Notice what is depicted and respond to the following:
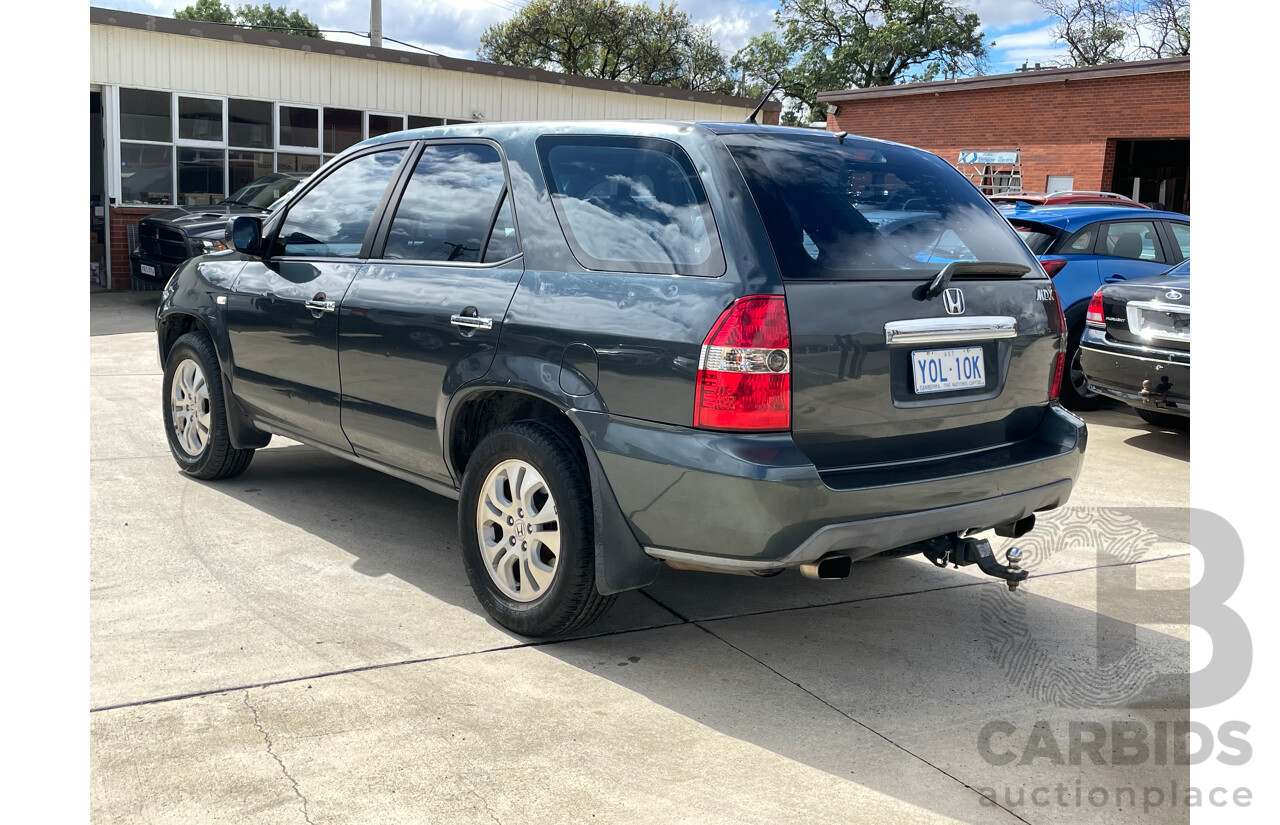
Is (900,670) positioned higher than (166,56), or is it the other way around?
(166,56)

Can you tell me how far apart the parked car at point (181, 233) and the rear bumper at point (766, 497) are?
10.8 metres

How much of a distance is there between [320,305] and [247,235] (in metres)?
0.66

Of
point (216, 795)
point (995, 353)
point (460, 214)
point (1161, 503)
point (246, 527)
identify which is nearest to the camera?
point (216, 795)

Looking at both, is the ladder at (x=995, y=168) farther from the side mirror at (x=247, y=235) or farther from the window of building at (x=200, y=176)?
the side mirror at (x=247, y=235)

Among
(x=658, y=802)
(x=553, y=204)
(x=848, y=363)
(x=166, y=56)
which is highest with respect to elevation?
(x=166, y=56)

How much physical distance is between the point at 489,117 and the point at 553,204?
59.9ft

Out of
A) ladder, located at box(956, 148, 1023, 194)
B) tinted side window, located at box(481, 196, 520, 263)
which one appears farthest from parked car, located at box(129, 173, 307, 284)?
ladder, located at box(956, 148, 1023, 194)

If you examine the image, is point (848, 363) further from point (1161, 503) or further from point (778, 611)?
point (1161, 503)

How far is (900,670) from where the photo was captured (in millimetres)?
3832

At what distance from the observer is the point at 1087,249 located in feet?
29.8

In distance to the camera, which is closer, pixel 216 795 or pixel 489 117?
pixel 216 795

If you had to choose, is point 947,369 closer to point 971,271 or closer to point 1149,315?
point 971,271

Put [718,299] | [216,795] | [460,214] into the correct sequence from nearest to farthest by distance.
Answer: [216,795]
[718,299]
[460,214]

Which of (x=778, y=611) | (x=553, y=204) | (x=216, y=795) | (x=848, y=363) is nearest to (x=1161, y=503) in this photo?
(x=778, y=611)
